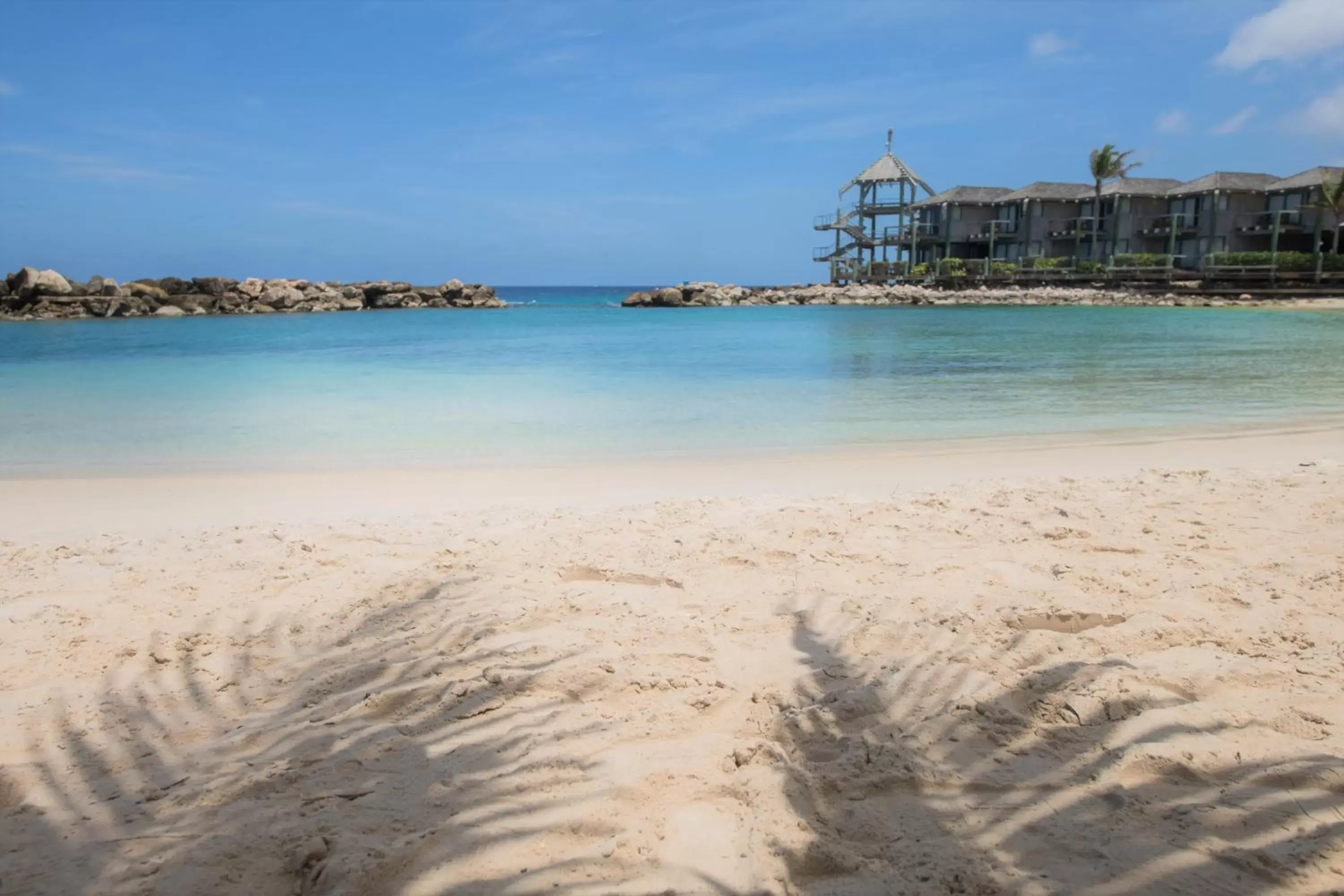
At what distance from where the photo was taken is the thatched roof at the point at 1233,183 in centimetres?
Result: 4444

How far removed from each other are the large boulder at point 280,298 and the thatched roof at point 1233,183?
5085cm

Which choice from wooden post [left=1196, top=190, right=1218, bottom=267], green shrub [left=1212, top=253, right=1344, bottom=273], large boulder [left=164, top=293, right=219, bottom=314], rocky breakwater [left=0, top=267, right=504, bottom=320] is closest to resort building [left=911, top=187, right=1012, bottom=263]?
wooden post [left=1196, top=190, right=1218, bottom=267]

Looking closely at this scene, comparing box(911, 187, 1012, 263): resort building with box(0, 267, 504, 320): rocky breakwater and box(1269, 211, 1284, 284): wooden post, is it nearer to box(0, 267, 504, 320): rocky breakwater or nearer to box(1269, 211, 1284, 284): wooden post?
box(1269, 211, 1284, 284): wooden post

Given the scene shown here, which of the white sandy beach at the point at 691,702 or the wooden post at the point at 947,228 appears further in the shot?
the wooden post at the point at 947,228

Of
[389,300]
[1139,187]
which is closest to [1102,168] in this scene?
[1139,187]

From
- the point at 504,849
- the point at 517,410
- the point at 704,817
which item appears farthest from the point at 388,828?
the point at 517,410

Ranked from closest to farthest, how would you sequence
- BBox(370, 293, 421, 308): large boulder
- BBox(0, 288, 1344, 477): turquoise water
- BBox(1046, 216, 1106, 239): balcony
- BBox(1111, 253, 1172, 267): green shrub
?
BBox(0, 288, 1344, 477): turquoise water
BBox(1111, 253, 1172, 267): green shrub
BBox(370, 293, 421, 308): large boulder
BBox(1046, 216, 1106, 239): balcony

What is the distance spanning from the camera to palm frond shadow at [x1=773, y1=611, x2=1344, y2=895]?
5.38ft

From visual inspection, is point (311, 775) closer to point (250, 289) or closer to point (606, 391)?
point (606, 391)

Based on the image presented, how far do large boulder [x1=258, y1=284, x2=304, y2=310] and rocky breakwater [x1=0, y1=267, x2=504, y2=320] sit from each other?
0.03 m

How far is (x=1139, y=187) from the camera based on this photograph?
158 feet

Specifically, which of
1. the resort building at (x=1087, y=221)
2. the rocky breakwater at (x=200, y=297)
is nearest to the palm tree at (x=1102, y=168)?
the resort building at (x=1087, y=221)

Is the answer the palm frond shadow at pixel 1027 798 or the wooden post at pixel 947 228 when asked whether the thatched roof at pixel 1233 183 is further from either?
the palm frond shadow at pixel 1027 798

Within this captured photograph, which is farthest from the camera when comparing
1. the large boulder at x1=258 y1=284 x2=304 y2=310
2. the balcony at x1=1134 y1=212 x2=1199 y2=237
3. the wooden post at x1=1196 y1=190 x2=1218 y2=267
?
the balcony at x1=1134 y1=212 x2=1199 y2=237
